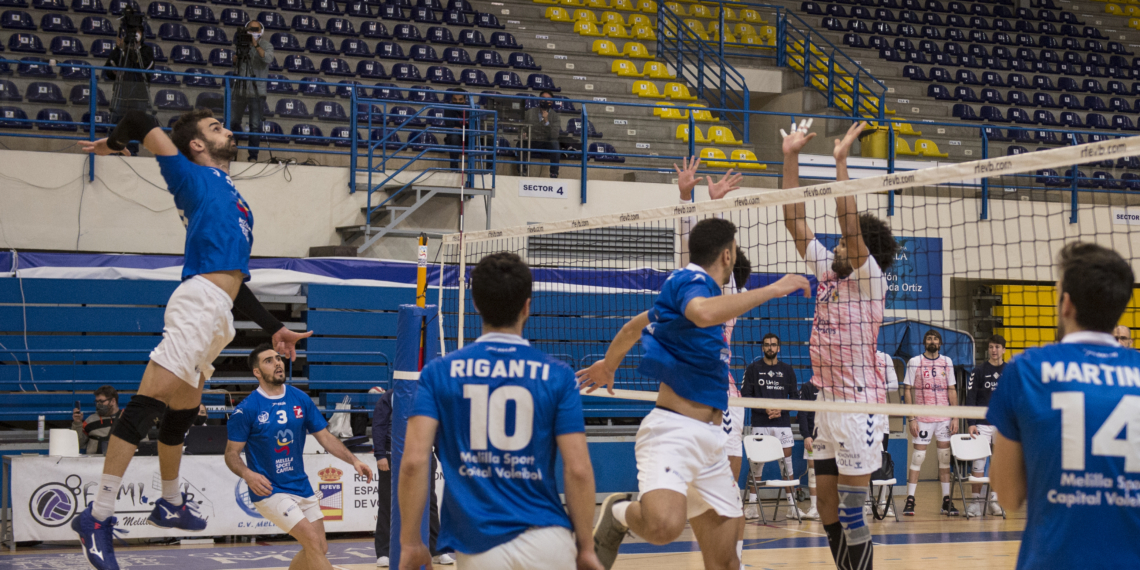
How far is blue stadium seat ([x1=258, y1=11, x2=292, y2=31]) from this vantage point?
17.9 meters

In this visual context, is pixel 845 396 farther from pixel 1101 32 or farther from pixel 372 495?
pixel 1101 32

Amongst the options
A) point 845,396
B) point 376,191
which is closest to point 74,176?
point 376,191

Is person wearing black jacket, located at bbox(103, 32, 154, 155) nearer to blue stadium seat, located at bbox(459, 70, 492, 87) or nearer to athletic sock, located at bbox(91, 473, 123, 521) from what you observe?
blue stadium seat, located at bbox(459, 70, 492, 87)

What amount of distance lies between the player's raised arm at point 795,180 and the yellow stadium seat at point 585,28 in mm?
15239

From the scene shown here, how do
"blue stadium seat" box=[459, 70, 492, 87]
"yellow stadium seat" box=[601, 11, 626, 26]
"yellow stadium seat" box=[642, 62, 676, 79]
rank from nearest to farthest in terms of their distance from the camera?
"blue stadium seat" box=[459, 70, 492, 87], "yellow stadium seat" box=[642, 62, 676, 79], "yellow stadium seat" box=[601, 11, 626, 26]

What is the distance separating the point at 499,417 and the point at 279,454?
4200mm

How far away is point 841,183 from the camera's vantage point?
5465 mm

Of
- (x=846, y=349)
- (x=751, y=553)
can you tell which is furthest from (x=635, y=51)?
(x=846, y=349)

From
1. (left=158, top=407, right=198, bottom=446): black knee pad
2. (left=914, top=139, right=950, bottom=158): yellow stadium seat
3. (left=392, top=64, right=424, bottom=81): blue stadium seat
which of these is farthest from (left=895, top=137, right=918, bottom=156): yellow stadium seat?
(left=158, top=407, right=198, bottom=446): black knee pad

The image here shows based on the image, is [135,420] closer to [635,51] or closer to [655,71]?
[655,71]

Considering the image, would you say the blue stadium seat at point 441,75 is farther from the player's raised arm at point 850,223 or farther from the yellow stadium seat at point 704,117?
the player's raised arm at point 850,223

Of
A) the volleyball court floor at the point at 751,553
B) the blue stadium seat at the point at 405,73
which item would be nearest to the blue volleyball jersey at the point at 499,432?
the volleyball court floor at the point at 751,553

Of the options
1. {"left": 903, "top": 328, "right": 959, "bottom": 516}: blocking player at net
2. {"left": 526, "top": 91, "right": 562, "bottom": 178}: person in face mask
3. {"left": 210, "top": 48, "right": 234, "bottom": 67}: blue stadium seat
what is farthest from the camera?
{"left": 210, "top": 48, "right": 234, "bottom": 67}: blue stadium seat

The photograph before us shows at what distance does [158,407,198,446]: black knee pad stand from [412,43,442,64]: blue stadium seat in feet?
44.6
